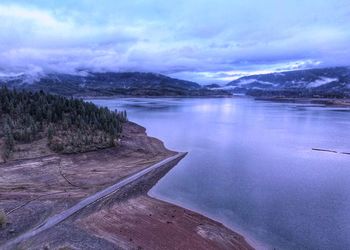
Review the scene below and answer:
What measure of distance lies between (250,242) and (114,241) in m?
6.99

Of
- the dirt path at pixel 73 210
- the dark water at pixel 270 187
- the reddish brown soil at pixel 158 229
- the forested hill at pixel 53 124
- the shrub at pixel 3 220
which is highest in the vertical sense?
the forested hill at pixel 53 124

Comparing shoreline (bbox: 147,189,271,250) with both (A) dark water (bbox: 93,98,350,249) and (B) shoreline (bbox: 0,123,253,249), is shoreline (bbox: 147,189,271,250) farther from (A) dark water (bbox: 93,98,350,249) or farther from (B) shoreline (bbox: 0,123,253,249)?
(B) shoreline (bbox: 0,123,253,249)

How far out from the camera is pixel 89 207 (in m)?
20.9

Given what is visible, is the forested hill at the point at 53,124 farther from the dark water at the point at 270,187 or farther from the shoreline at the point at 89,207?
the dark water at the point at 270,187

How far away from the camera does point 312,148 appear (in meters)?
45.0

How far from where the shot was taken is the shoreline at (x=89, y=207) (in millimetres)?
17531

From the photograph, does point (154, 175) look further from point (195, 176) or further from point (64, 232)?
point (64, 232)

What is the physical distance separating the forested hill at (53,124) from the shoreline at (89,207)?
3.10 metres

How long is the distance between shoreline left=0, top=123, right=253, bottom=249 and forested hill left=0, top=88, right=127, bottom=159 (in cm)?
310

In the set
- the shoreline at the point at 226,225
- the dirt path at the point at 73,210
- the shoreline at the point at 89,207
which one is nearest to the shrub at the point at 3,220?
the shoreline at the point at 89,207

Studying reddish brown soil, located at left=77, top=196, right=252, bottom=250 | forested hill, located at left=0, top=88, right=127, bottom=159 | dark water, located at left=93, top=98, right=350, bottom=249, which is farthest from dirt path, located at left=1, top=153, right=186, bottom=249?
forested hill, located at left=0, top=88, right=127, bottom=159

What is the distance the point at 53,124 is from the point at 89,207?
24352 millimetres

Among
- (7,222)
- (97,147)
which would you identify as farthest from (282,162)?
(7,222)

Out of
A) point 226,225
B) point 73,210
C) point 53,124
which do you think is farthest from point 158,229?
point 53,124
